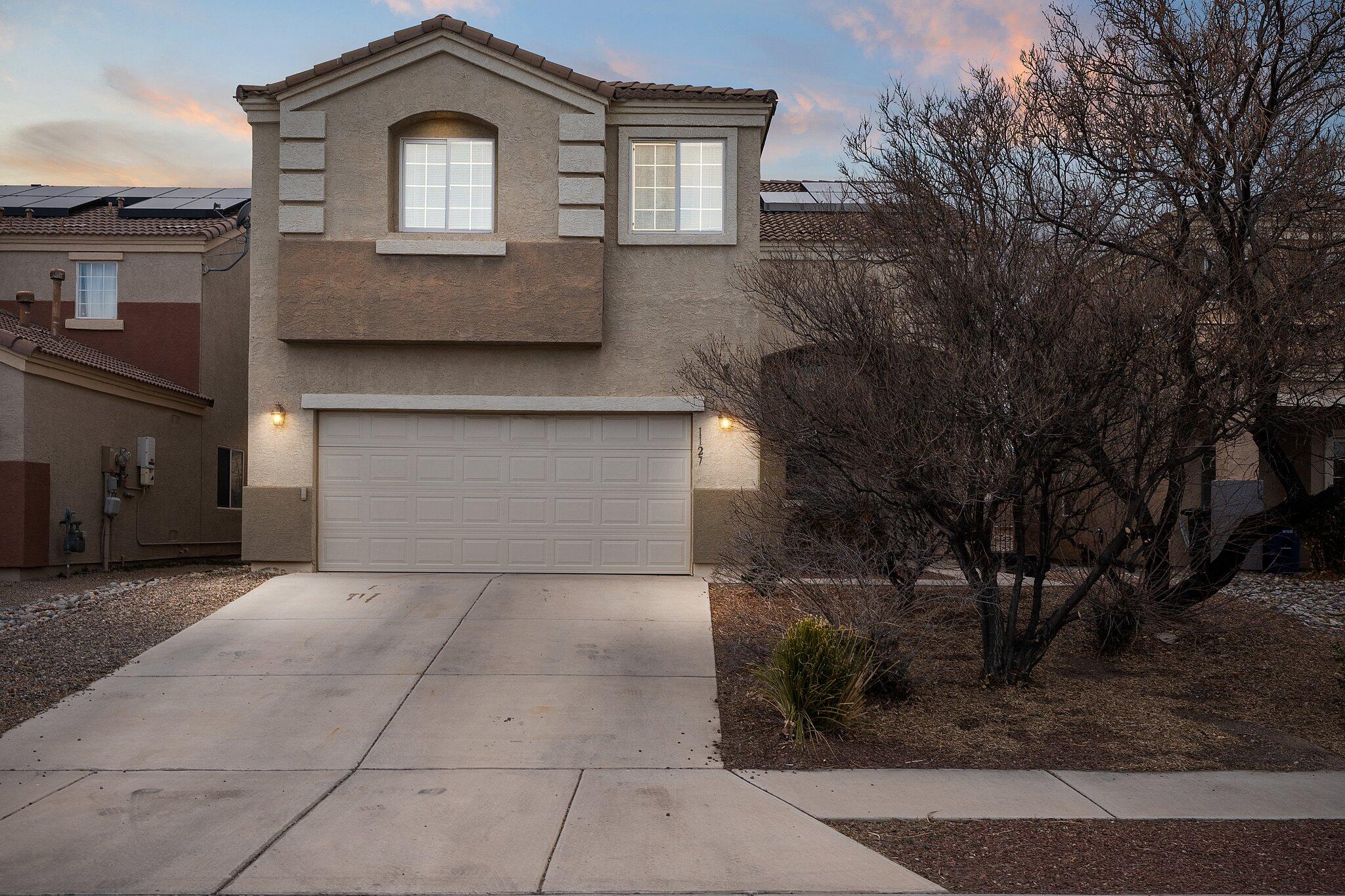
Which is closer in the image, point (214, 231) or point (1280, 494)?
point (1280, 494)

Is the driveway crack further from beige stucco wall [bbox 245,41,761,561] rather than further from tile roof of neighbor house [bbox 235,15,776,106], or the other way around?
tile roof of neighbor house [bbox 235,15,776,106]

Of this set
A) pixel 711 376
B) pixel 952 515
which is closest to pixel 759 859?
pixel 952 515

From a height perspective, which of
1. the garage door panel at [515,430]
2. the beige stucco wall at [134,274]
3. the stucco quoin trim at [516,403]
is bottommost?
the garage door panel at [515,430]

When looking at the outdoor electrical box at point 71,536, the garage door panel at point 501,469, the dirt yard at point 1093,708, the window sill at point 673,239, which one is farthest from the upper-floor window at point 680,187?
the outdoor electrical box at point 71,536

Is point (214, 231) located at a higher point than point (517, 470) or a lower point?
higher

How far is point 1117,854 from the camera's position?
551cm

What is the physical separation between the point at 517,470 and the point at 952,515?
7.20 metres

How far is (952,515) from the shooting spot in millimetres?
8031

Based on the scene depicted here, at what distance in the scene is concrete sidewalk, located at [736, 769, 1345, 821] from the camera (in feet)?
20.3

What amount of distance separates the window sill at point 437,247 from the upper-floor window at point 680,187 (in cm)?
201

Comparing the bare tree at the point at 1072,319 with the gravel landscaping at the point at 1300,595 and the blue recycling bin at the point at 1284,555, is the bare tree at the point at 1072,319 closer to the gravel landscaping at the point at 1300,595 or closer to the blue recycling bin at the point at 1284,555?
the gravel landscaping at the point at 1300,595

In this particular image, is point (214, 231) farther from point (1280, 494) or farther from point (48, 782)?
point (1280, 494)

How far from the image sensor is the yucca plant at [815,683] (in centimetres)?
748

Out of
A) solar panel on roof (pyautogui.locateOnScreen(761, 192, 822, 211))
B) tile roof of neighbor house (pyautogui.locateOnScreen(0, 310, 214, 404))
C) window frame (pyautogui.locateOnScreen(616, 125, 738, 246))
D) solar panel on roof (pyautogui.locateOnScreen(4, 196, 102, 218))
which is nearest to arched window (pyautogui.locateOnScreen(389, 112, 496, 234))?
window frame (pyautogui.locateOnScreen(616, 125, 738, 246))
